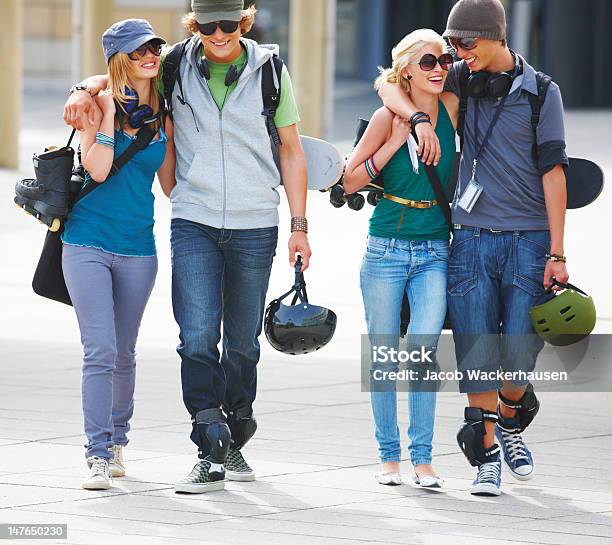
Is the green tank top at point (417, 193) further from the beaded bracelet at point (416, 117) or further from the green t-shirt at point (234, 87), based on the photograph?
the green t-shirt at point (234, 87)

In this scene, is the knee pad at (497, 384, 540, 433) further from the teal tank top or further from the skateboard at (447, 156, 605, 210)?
the teal tank top

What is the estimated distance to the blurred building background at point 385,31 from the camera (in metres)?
32.1

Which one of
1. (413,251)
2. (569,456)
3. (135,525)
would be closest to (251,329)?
(413,251)

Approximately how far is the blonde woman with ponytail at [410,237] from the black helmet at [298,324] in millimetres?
249

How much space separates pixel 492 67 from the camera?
18.6ft

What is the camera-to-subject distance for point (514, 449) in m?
5.97

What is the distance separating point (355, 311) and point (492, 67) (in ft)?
14.9

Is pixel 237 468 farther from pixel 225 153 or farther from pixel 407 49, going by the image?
pixel 407 49

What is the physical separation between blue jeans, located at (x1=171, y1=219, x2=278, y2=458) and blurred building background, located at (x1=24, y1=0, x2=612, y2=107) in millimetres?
24470

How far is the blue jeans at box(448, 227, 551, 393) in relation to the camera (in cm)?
565

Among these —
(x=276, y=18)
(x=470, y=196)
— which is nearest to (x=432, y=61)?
(x=470, y=196)

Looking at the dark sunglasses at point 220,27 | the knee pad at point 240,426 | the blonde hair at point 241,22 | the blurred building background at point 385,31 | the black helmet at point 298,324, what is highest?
the blurred building background at point 385,31

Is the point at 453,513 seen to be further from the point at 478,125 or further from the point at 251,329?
the point at 478,125

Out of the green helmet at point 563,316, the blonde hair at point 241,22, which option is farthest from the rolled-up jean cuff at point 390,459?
the blonde hair at point 241,22
